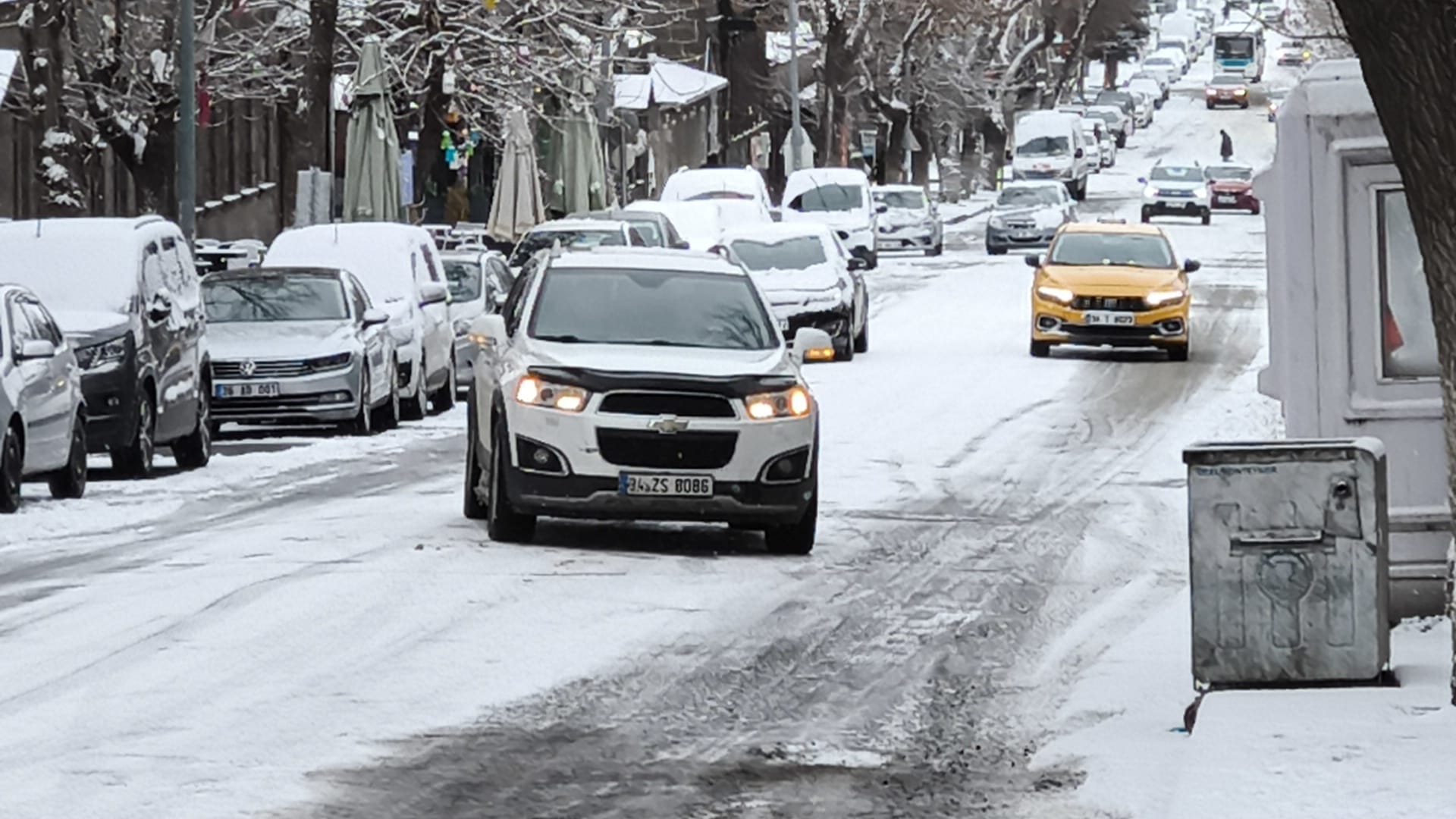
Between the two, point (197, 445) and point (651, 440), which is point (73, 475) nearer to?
point (197, 445)

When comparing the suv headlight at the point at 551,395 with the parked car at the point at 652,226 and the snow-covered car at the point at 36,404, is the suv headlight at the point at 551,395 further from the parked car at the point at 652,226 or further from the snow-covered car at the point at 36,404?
the parked car at the point at 652,226

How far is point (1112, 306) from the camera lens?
34.2m

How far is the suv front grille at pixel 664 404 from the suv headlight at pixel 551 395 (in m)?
0.13

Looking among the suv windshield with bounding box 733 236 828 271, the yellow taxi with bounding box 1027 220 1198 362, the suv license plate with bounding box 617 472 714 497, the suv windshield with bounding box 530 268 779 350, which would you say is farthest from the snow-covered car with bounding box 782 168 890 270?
the suv license plate with bounding box 617 472 714 497

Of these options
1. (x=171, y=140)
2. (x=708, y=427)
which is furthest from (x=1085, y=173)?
(x=708, y=427)

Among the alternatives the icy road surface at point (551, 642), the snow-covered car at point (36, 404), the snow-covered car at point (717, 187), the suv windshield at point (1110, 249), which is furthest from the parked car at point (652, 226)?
the snow-covered car at point (36, 404)

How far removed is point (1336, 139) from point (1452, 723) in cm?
373

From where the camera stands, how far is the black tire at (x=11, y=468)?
1841cm

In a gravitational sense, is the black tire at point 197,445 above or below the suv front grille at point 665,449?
below

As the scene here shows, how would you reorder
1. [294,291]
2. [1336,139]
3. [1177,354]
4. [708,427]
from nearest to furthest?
[1336,139] → [708,427] → [294,291] → [1177,354]

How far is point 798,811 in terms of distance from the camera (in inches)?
348

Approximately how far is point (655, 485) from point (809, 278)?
773 inches

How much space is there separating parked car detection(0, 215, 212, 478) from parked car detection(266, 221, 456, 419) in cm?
582

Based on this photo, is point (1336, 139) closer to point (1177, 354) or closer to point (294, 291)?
point (294, 291)
